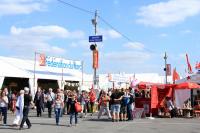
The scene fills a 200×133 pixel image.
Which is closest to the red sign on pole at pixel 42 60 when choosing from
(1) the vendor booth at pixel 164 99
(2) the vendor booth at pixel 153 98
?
(1) the vendor booth at pixel 164 99

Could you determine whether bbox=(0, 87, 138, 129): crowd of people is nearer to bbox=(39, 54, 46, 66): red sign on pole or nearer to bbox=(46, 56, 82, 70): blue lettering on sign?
bbox=(39, 54, 46, 66): red sign on pole

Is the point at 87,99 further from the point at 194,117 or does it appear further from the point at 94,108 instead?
the point at 194,117

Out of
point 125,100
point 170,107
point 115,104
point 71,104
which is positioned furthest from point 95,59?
point 71,104

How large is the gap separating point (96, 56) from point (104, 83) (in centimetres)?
1836

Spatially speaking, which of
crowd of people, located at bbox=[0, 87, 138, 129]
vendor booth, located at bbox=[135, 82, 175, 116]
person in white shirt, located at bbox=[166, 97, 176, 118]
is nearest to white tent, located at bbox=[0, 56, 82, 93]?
crowd of people, located at bbox=[0, 87, 138, 129]

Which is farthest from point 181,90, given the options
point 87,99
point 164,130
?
point 164,130

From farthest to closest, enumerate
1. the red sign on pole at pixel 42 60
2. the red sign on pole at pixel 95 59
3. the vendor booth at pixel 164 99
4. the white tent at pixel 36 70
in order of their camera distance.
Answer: the red sign on pole at pixel 42 60 < the white tent at pixel 36 70 < the red sign on pole at pixel 95 59 < the vendor booth at pixel 164 99

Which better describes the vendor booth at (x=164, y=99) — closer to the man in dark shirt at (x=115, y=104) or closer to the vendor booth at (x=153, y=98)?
the vendor booth at (x=153, y=98)

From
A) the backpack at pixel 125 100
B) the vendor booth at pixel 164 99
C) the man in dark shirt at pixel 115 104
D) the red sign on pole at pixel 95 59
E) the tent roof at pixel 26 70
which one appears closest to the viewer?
the man in dark shirt at pixel 115 104

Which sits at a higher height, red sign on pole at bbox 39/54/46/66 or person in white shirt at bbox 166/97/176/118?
red sign on pole at bbox 39/54/46/66

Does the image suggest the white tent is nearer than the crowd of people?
No

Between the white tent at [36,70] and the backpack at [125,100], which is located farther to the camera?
the white tent at [36,70]

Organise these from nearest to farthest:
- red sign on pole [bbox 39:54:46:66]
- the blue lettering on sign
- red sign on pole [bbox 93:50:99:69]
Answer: red sign on pole [bbox 93:50:99:69], red sign on pole [bbox 39:54:46:66], the blue lettering on sign

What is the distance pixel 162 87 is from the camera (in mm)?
26406
